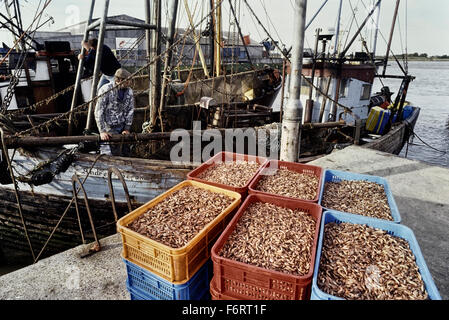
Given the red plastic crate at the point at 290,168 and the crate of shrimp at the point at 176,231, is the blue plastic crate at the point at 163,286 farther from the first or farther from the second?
the red plastic crate at the point at 290,168

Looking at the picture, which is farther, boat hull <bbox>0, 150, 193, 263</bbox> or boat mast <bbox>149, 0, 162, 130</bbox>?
boat mast <bbox>149, 0, 162, 130</bbox>

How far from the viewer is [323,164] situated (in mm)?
6332

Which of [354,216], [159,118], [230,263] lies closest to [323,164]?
[354,216]

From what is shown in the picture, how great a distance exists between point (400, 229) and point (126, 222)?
2702 millimetres

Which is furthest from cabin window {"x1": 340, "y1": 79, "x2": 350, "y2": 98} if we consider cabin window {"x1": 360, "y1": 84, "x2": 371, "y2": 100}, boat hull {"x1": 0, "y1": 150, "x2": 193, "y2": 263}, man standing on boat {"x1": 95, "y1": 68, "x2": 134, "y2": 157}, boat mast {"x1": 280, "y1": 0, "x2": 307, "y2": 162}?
man standing on boat {"x1": 95, "y1": 68, "x2": 134, "y2": 157}

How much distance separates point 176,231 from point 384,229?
6.80 feet

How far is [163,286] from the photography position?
8.08 feet

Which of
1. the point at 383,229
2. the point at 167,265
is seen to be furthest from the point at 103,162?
the point at 383,229

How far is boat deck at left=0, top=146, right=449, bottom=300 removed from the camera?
3062 millimetres

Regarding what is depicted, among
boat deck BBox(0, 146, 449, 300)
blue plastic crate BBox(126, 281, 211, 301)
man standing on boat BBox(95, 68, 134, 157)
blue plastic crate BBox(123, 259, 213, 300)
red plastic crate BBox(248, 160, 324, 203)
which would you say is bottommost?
boat deck BBox(0, 146, 449, 300)

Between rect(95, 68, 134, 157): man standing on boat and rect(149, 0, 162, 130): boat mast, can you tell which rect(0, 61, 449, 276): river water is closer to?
rect(95, 68, 134, 157): man standing on boat

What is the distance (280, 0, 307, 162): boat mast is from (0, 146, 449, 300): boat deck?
2132mm

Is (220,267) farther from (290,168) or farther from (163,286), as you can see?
(290,168)
